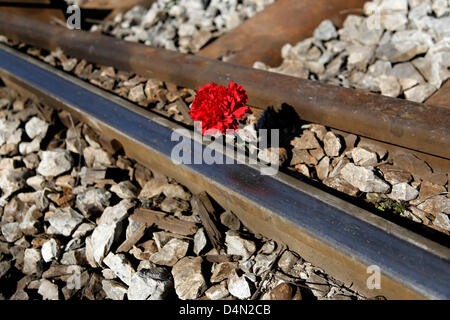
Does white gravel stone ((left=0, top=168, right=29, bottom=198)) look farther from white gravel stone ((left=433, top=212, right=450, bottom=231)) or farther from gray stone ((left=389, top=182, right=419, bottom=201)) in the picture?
white gravel stone ((left=433, top=212, right=450, bottom=231))

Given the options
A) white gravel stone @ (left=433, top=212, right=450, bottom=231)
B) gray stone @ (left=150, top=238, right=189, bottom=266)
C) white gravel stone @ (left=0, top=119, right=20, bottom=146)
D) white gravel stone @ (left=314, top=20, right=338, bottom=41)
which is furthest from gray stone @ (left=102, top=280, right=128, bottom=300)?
white gravel stone @ (left=314, top=20, right=338, bottom=41)

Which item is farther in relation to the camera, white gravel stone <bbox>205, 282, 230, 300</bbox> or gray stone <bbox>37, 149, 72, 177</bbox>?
gray stone <bbox>37, 149, 72, 177</bbox>

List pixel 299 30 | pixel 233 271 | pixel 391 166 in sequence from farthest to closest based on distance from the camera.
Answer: pixel 299 30, pixel 391 166, pixel 233 271

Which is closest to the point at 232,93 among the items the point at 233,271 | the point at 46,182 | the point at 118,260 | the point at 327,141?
the point at 327,141

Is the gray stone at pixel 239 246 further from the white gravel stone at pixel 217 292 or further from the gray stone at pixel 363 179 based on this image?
the gray stone at pixel 363 179

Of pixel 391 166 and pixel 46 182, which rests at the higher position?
pixel 391 166

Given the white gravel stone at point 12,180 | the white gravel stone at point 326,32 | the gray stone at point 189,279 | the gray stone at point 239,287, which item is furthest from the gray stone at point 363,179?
the white gravel stone at point 12,180

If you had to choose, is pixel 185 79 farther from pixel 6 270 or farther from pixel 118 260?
pixel 6 270
